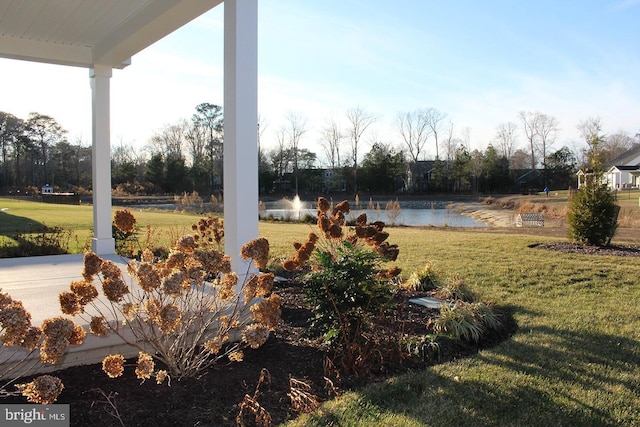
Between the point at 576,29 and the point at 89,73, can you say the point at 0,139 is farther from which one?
the point at 576,29

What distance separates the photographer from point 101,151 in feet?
18.4

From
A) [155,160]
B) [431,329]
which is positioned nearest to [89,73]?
[431,329]

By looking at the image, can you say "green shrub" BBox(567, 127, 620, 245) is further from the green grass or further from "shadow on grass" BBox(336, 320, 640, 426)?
"shadow on grass" BBox(336, 320, 640, 426)

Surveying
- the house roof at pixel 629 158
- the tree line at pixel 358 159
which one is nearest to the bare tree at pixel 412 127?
the tree line at pixel 358 159

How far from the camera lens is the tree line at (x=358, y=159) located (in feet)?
88.1

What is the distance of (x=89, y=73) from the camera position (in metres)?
5.66

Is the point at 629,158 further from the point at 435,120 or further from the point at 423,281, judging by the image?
the point at 423,281

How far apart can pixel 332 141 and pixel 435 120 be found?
863 cm

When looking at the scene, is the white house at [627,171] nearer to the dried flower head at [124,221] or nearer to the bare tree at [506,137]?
the bare tree at [506,137]

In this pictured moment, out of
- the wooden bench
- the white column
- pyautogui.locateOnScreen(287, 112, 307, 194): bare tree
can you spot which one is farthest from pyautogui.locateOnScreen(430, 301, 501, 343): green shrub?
pyautogui.locateOnScreen(287, 112, 307, 194): bare tree

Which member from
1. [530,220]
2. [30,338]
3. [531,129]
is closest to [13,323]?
[30,338]

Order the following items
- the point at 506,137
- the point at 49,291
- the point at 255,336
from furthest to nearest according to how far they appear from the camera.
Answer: the point at 506,137 < the point at 49,291 < the point at 255,336

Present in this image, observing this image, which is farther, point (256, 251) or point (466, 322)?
point (466, 322)

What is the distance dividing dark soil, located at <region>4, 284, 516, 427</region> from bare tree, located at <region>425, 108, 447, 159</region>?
36030 mm
